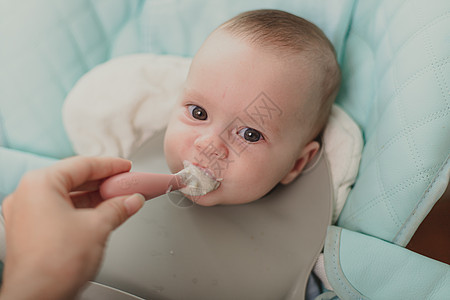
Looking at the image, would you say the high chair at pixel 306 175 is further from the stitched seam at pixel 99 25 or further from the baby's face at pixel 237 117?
the baby's face at pixel 237 117

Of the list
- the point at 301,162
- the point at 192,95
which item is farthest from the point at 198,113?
the point at 301,162

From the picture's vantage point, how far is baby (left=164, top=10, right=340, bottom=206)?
66 cm

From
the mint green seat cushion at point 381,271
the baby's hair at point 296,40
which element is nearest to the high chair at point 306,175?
the mint green seat cushion at point 381,271

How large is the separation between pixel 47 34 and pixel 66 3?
0.30 ft

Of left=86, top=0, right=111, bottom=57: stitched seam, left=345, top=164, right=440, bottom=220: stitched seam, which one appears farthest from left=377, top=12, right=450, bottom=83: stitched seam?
left=86, top=0, right=111, bottom=57: stitched seam

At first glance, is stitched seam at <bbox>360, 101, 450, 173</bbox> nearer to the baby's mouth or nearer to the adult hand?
the baby's mouth

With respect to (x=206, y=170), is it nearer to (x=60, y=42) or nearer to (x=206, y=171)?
(x=206, y=171)

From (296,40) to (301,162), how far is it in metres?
0.26

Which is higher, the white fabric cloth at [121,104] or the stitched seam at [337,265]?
the white fabric cloth at [121,104]

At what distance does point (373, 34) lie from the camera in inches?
32.6

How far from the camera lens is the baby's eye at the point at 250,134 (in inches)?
27.3

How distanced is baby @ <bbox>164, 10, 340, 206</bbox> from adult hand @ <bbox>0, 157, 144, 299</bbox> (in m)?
0.24

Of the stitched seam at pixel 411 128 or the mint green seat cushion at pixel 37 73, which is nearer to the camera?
the stitched seam at pixel 411 128

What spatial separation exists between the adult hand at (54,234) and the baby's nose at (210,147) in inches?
8.4
